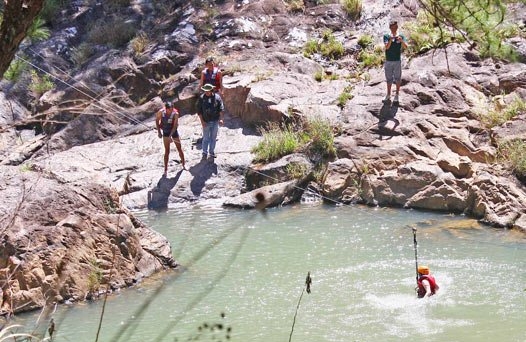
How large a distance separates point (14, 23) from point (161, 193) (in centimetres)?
1255

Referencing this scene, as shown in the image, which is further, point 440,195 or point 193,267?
point 440,195

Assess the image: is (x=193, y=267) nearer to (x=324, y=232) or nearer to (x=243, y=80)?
(x=324, y=232)

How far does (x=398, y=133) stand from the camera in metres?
15.6

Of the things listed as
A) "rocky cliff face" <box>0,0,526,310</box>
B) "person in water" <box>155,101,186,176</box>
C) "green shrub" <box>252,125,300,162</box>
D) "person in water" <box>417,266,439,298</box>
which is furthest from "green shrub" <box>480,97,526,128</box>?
"person in water" <box>417,266,439,298</box>

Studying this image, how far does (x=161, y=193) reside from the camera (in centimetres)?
1566

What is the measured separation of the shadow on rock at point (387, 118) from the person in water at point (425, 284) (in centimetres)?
617

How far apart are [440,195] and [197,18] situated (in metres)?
10.4

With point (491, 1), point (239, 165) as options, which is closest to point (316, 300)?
point (491, 1)

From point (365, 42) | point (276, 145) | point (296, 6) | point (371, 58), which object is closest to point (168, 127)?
point (276, 145)

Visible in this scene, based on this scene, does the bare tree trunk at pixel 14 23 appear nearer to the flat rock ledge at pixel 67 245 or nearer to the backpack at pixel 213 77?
the flat rock ledge at pixel 67 245

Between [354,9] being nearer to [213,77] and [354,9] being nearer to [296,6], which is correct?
[296,6]

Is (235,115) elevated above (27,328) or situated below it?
above

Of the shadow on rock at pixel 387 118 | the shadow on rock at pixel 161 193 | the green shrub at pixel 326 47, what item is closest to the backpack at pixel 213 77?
the shadow on rock at pixel 161 193

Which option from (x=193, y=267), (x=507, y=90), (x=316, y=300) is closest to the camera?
(x=316, y=300)
